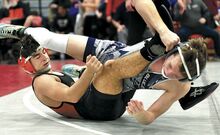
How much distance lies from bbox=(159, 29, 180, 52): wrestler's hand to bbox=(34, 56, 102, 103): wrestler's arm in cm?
36

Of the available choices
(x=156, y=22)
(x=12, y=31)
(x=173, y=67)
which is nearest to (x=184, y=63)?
(x=173, y=67)

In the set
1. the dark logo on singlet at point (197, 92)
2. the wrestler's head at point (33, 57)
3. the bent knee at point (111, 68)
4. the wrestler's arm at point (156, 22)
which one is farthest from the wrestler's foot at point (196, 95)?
the wrestler's head at point (33, 57)

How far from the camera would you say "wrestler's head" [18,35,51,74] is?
7.98ft

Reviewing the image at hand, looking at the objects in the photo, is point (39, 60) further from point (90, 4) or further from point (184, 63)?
point (90, 4)

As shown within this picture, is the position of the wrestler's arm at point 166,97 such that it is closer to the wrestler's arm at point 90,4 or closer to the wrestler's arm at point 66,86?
the wrestler's arm at point 66,86

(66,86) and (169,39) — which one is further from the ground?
(169,39)

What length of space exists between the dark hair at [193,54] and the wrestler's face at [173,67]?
0.02 meters

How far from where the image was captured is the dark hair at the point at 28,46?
2436 mm

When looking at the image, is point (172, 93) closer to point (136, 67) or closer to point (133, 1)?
point (136, 67)

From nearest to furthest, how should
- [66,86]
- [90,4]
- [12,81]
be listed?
[66,86], [12,81], [90,4]

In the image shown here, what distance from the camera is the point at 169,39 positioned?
1.92m

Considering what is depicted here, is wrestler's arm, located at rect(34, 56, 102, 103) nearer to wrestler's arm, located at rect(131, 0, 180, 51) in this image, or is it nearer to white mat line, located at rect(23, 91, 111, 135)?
white mat line, located at rect(23, 91, 111, 135)

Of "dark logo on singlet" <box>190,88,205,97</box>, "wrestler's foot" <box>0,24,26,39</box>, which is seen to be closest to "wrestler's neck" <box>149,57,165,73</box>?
"dark logo on singlet" <box>190,88,205,97</box>

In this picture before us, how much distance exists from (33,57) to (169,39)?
790mm
